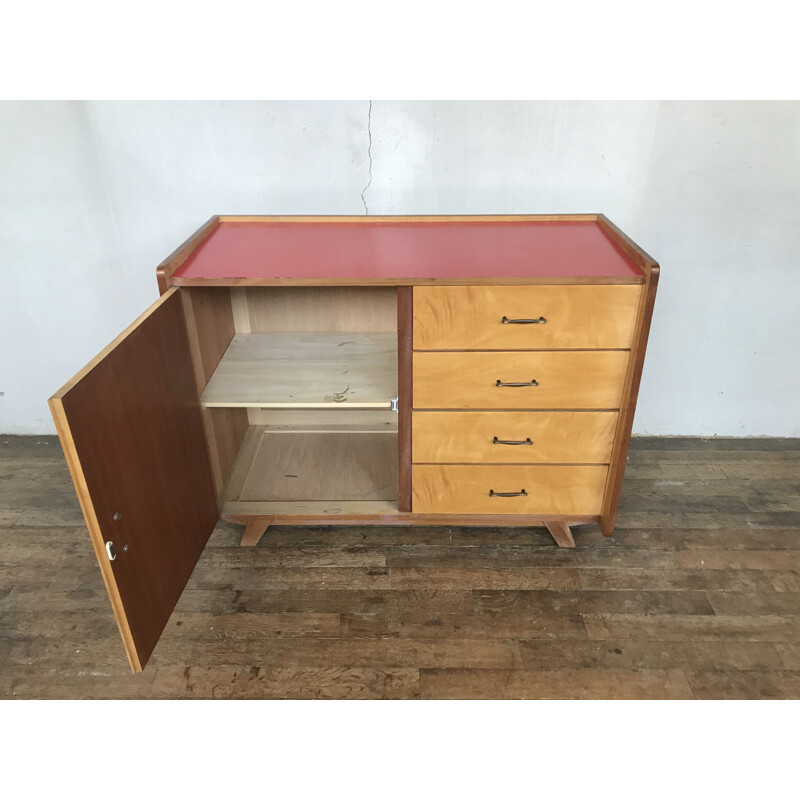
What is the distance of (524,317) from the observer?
159 cm

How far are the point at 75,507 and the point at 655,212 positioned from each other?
221 centimetres

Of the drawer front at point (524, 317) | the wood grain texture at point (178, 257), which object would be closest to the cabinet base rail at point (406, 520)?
the drawer front at point (524, 317)

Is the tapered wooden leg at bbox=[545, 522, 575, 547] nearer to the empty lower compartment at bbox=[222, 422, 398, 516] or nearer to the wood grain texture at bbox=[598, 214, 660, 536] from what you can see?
the wood grain texture at bbox=[598, 214, 660, 536]

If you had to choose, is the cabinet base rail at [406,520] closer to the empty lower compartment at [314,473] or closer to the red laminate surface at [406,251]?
the empty lower compartment at [314,473]

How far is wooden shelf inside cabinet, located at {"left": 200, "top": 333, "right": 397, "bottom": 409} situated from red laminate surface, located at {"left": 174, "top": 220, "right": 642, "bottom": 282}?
1.08 feet

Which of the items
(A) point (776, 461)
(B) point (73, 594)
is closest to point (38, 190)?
(B) point (73, 594)

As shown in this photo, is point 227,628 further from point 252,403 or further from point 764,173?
point 764,173

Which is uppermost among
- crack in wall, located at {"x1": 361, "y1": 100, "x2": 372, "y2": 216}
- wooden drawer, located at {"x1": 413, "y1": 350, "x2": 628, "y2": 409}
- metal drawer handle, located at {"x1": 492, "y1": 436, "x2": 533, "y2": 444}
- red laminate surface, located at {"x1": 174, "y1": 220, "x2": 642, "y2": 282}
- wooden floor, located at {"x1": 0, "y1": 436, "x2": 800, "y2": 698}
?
crack in wall, located at {"x1": 361, "y1": 100, "x2": 372, "y2": 216}

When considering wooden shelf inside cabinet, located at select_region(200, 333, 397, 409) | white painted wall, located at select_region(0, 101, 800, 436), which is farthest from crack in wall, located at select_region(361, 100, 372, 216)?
wooden shelf inside cabinet, located at select_region(200, 333, 397, 409)

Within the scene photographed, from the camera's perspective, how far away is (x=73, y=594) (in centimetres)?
175

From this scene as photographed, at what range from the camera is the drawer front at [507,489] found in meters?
1.80

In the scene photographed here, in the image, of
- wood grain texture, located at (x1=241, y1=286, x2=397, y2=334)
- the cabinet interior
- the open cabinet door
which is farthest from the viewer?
wood grain texture, located at (x1=241, y1=286, x2=397, y2=334)

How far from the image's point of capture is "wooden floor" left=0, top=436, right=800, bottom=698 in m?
1.51

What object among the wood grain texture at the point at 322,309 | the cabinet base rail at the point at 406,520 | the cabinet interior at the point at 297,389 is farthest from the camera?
the wood grain texture at the point at 322,309
